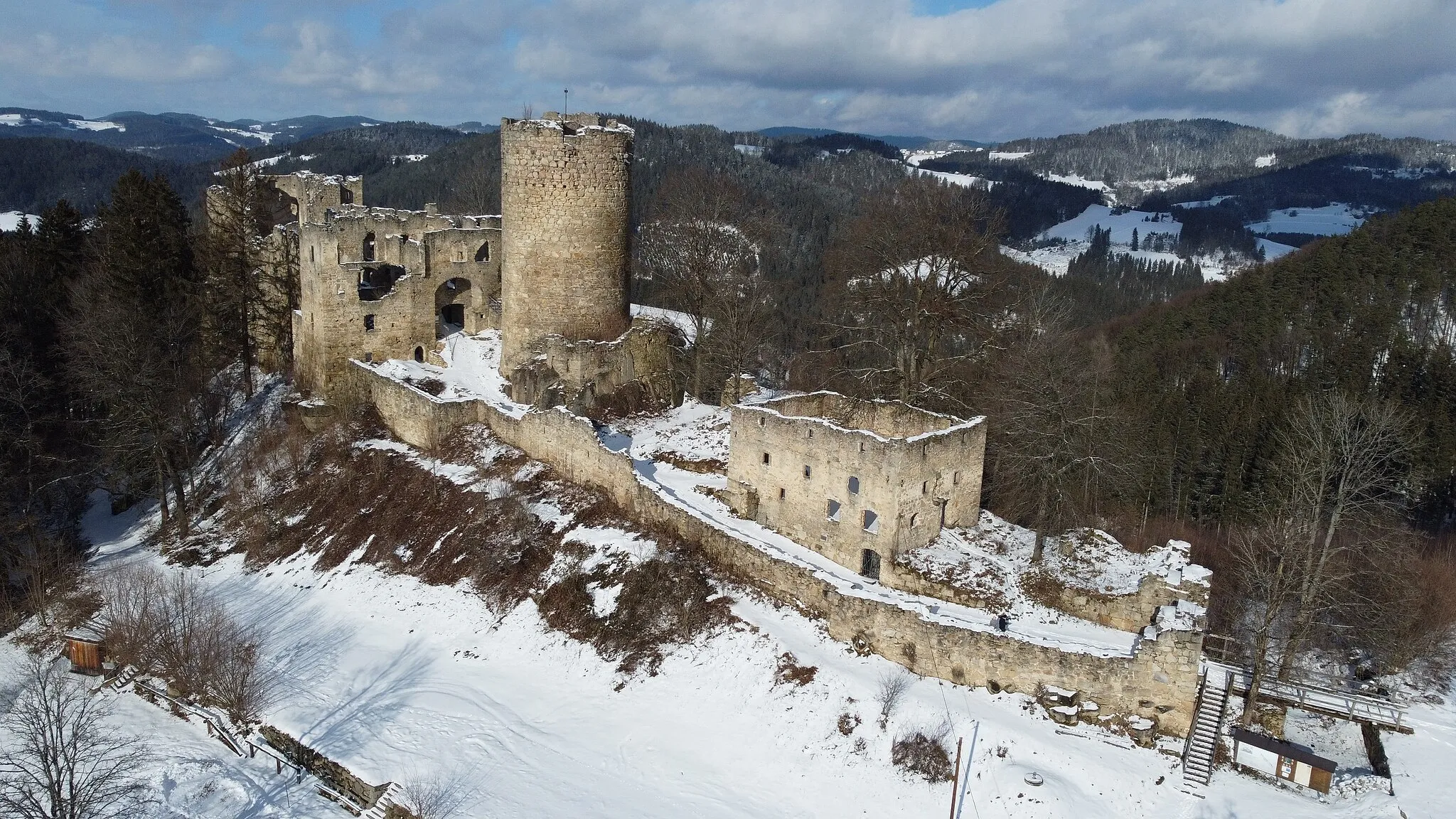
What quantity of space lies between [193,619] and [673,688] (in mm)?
10760

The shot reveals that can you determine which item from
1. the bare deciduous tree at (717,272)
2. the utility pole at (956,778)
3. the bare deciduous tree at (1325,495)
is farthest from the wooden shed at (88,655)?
the bare deciduous tree at (1325,495)

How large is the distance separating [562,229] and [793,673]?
16.0 meters

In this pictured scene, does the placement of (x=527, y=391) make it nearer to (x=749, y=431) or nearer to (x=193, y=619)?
(x=749, y=431)

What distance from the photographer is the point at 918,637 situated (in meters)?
17.8

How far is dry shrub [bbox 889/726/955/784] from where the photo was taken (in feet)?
51.9

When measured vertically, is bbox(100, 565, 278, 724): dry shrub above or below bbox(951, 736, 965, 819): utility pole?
below

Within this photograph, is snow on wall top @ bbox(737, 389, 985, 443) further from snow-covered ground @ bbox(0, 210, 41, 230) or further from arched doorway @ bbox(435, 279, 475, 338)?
snow-covered ground @ bbox(0, 210, 41, 230)

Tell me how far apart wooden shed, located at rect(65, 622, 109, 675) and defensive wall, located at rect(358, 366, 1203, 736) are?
11359 millimetres


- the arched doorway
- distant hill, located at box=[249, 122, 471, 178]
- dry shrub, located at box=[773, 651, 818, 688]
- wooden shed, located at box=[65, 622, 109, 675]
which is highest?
distant hill, located at box=[249, 122, 471, 178]

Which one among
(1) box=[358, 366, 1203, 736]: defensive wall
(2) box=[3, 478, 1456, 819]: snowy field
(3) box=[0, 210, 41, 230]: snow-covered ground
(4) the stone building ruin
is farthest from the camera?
(3) box=[0, 210, 41, 230]: snow-covered ground

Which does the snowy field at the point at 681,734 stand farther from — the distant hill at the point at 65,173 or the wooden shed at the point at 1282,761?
the distant hill at the point at 65,173

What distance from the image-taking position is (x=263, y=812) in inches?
662

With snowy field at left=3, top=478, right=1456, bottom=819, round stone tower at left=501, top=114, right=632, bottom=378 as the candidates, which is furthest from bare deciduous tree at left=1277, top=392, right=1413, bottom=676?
round stone tower at left=501, top=114, right=632, bottom=378

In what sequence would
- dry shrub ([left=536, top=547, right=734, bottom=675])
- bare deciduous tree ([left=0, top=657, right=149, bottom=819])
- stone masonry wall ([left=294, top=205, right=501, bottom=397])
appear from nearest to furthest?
bare deciduous tree ([left=0, top=657, right=149, bottom=819]), dry shrub ([left=536, top=547, right=734, bottom=675]), stone masonry wall ([left=294, top=205, right=501, bottom=397])
